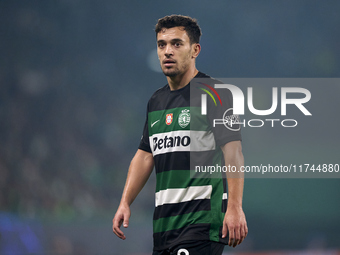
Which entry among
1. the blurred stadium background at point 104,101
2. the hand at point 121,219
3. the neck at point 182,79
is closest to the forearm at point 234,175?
the neck at point 182,79

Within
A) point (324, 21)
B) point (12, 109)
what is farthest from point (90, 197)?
point (324, 21)

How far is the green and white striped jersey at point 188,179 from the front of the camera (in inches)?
81.2

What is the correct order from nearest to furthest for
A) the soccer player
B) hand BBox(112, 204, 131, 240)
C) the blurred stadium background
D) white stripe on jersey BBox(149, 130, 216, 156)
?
the soccer player, white stripe on jersey BBox(149, 130, 216, 156), hand BBox(112, 204, 131, 240), the blurred stadium background

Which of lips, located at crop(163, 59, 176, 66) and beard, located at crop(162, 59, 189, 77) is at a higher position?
lips, located at crop(163, 59, 176, 66)

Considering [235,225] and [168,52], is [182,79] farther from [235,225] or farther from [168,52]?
[235,225]

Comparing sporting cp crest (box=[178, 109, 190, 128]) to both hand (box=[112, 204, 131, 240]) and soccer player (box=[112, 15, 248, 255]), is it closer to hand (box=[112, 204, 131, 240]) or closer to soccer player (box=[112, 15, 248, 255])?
soccer player (box=[112, 15, 248, 255])

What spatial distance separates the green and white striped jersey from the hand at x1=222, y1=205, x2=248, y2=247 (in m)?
0.14

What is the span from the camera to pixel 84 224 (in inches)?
217

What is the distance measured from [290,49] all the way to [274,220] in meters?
2.02

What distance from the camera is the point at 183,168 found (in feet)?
7.00

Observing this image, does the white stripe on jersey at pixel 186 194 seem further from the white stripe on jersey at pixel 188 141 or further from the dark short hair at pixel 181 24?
the dark short hair at pixel 181 24

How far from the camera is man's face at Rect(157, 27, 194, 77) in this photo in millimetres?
2271

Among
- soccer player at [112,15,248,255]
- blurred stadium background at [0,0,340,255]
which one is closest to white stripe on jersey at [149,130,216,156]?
soccer player at [112,15,248,255]

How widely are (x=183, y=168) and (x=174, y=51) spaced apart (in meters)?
0.58
